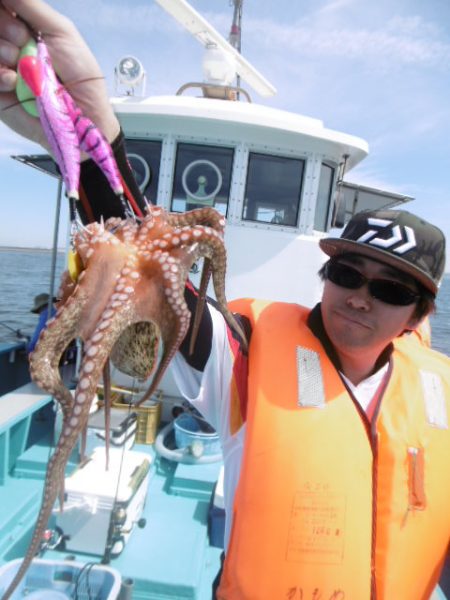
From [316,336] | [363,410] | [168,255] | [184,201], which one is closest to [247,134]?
[184,201]

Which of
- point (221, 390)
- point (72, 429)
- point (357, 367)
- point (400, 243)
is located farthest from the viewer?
point (357, 367)

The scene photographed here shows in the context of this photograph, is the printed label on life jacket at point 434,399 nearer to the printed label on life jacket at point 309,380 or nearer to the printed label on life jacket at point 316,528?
the printed label on life jacket at point 309,380

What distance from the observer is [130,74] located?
23.2ft

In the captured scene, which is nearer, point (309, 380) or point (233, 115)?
point (309, 380)

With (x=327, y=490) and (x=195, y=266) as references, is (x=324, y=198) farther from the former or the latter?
(x=327, y=490)

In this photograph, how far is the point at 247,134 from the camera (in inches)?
272

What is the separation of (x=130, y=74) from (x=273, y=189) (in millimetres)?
3193

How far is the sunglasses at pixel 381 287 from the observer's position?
2.29 metres

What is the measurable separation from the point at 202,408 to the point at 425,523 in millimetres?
1426

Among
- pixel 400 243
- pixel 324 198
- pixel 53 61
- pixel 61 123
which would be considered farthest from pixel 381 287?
pixel 324 198

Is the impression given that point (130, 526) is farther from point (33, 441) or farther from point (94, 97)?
point (94, 97)

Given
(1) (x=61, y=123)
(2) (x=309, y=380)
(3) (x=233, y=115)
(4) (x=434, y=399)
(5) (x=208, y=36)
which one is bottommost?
(4) (x=434, y=399)

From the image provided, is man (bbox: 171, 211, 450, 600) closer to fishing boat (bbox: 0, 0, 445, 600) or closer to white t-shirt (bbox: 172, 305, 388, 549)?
white t-shirt (bbox: 172, 305, 388, 549)

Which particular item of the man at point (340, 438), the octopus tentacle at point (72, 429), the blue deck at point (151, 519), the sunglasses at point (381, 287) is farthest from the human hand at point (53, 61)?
the blue deck at point (151, 519)
